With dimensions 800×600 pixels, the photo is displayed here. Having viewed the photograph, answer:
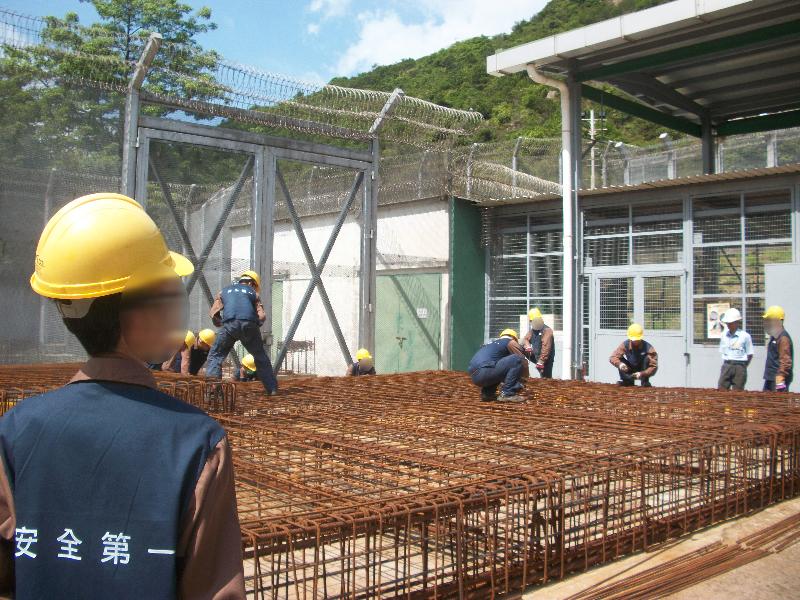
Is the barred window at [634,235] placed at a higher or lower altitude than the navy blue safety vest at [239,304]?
higher

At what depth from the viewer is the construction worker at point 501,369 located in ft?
24.2

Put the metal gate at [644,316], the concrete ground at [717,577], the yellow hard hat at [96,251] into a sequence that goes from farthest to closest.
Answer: the metal gate at [644,316] → the concrete ground at [717,577] → the yellow hard hat at [96,251]

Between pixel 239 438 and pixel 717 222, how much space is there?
1044 cm

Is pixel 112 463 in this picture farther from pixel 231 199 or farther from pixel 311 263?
pixel 311 263

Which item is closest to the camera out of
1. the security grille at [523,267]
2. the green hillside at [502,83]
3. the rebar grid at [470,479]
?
the rebar grid at [470,479]

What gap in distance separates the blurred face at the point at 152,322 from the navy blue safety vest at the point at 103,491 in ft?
0.40

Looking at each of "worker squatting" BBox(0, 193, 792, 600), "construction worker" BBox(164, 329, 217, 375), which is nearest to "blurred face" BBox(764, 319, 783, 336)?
"construction worker" BBox(164, 329, 217, 375)

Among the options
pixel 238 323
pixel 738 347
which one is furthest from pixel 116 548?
pixel 738 347

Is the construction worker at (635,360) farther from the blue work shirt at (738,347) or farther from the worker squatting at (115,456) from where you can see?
the worker squatting at (115,456)

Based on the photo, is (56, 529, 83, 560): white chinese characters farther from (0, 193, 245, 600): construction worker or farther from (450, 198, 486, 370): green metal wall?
(450, 198, 486, 370): green metal wall

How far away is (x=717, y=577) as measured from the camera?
3766mm

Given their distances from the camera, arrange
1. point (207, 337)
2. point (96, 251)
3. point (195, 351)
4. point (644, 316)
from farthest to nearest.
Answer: point (644, 316)
point (207, 337)
point (195, 351)
point (96, 251)

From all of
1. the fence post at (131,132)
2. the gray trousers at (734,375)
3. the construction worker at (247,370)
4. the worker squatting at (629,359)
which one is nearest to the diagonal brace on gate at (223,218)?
the construction worker at (247,370)

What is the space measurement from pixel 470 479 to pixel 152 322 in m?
2.46
